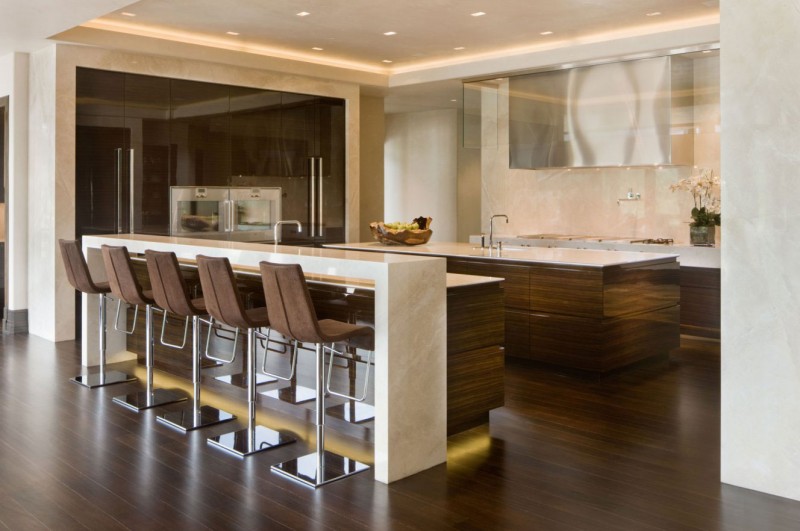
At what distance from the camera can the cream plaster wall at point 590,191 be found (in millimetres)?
7801

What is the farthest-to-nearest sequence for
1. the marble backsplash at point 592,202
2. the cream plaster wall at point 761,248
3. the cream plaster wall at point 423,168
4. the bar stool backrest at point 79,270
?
1. the cream plaster wall at point 423,168
2. the marble backsplash at point 592,202
3. the bar stool backrest at point 79,270
4. the cream plaster wall at point 761,248

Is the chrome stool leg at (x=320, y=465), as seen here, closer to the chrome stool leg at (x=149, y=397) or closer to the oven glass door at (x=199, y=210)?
the chrome stool leg at (x=149, y=397)

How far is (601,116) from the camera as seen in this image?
7809 millimetres

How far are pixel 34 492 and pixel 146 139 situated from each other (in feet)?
15.7

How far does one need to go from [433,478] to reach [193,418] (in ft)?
5.58

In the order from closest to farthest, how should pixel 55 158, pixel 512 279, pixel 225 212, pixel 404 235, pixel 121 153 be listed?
pixel 512 279, pixel 55 158, pixel 404 235, pixel 121 153, pixel 225 212

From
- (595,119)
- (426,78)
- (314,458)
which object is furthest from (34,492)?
(426,78)

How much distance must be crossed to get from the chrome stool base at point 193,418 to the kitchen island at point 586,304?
2517mm

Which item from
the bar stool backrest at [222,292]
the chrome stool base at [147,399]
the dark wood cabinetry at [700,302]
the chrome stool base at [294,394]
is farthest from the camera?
the dark wood cabinetry at [700,302]

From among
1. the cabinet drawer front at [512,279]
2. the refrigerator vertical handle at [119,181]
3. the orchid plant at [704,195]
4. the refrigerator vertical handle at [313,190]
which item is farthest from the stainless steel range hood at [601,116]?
the refrigerator vertical handle at [119,181]

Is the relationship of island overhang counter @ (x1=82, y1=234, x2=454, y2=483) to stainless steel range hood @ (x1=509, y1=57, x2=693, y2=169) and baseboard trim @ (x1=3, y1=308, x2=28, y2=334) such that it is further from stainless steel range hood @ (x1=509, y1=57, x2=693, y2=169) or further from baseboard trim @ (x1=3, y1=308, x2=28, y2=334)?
baseboard trim @ (x1=3, y1=308, x2=28, y2=334)

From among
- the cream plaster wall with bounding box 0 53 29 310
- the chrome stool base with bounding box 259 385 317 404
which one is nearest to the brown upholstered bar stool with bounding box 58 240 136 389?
the chrome stool base with bounding box 259 385 317 404

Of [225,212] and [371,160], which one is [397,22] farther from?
[371,160]

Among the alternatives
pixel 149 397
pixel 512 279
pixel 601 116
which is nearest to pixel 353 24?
pixel 601 116
